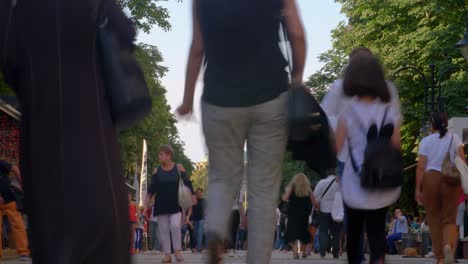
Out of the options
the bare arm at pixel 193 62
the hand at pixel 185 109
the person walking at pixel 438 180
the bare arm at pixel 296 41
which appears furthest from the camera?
the person walking at pixel 438 180

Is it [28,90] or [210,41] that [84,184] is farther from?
[210,41]

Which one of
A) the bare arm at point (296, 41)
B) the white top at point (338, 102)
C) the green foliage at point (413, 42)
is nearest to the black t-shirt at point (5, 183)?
the white top at point (338, 102)

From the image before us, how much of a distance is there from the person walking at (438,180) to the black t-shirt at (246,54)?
280 inches

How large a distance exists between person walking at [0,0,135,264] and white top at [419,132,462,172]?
29.6ft

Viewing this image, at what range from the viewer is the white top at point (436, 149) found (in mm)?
13883

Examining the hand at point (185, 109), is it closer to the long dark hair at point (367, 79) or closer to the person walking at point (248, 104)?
the person walking at point (248, 104)

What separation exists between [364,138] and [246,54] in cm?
214

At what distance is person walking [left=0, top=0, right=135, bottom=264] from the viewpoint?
16.7 ft

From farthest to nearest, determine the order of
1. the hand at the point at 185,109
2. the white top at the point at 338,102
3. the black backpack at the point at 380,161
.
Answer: the white top at the point at 338,102
the black backpack at the point at 380,161
the hand at the point at 185,109

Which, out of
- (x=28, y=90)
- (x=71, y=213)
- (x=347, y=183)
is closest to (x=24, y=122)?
(x=28, y=90)

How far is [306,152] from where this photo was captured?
713 cm

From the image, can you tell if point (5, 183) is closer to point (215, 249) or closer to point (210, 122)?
point (210, 122)

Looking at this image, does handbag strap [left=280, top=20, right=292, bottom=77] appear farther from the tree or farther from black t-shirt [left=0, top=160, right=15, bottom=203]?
the tree

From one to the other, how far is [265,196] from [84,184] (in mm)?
1965
